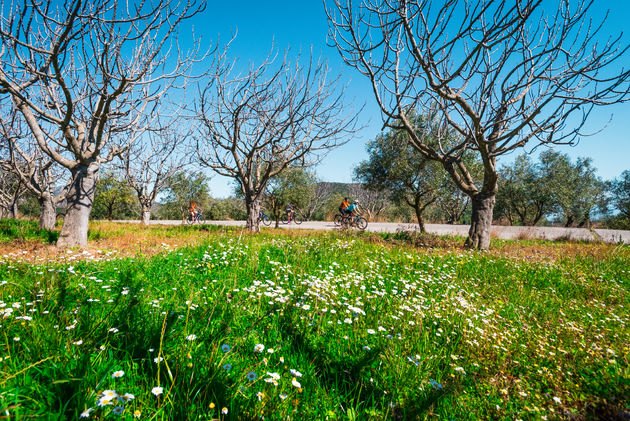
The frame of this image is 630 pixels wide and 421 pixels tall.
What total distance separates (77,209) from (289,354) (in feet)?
25.0

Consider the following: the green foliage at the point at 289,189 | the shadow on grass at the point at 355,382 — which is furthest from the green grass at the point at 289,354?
the green foliage at the point at 289,189

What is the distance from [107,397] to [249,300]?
6.23 ft

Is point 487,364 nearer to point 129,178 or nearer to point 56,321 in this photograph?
point 56,321

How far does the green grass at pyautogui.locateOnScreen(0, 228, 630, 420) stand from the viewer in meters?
1.60

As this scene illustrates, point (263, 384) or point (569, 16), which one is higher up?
point (569, 16)

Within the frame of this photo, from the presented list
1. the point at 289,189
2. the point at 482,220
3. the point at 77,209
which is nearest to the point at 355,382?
the point at 77,209

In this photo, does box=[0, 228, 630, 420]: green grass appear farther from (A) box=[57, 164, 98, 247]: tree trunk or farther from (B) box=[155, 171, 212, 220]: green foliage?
(B) box=[155, 171, 212, 220]: green foliage

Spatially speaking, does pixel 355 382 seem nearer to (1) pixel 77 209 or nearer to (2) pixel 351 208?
(1) pixel 77 209

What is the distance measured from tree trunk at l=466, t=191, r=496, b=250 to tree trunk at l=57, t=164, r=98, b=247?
11.8m

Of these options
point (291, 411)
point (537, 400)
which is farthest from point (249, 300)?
point (537, 400)

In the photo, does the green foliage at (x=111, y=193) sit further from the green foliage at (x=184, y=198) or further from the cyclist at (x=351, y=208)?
the cyclist at (x=351, y=208)

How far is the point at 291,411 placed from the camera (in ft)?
5.42

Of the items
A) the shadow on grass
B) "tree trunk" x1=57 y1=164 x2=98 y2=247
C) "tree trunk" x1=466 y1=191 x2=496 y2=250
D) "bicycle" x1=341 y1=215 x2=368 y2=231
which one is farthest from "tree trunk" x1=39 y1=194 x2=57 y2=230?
"tree trunk" x1=466 y1=191 x2=496 y2=250

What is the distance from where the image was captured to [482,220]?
30.5ft
